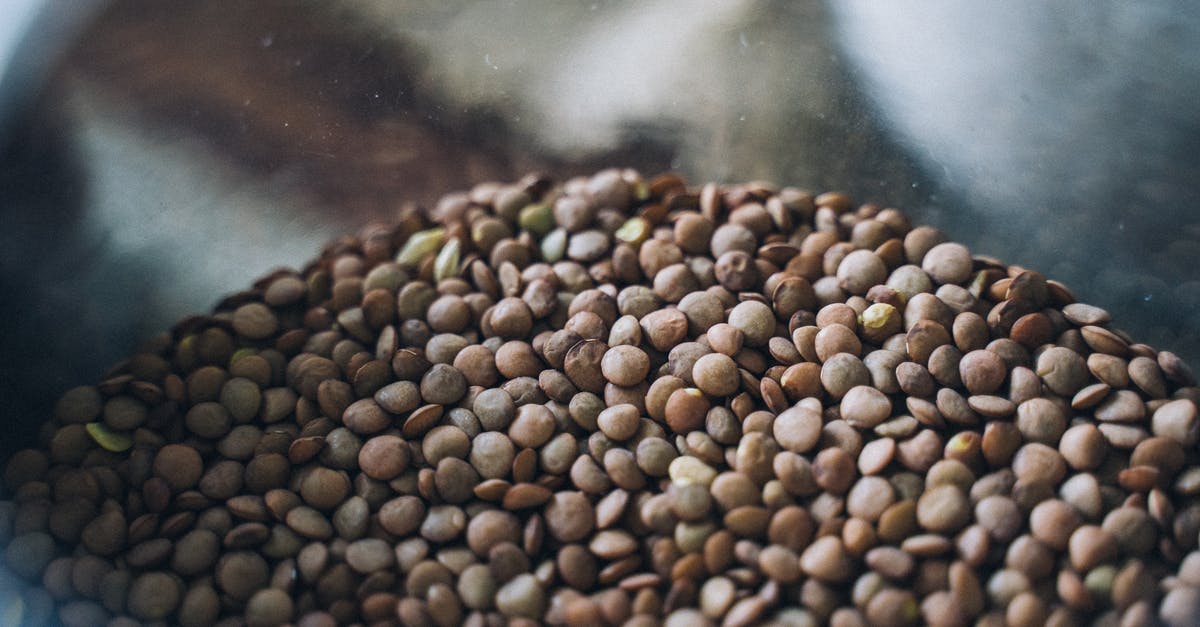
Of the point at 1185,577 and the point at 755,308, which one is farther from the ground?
the point at 755,308

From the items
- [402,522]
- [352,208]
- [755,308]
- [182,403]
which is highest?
[352,208]

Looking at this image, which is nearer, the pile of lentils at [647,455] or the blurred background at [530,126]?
the pile of lentils at [647,455]

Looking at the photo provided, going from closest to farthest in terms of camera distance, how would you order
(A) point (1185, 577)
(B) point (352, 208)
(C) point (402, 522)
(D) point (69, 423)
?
(A) point (1185, 577)
(C) point (402, 522)
(D) point (69, 423)
(B) point (352, 208)

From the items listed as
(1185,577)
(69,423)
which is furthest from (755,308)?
(69,423)

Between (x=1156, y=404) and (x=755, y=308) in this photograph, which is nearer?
(x=1156, y=404)

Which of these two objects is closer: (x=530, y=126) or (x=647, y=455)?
(x=647, y=455)

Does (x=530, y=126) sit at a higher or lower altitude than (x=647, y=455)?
higher

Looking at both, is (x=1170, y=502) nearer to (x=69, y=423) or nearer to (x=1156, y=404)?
(x=1156, y=404)
